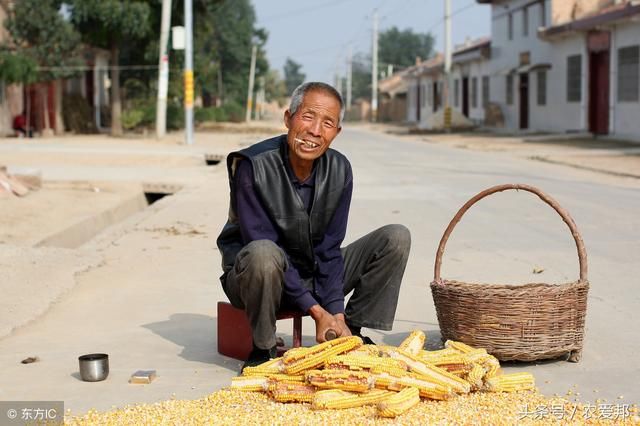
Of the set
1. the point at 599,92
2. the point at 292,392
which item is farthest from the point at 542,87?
the point at 292,392

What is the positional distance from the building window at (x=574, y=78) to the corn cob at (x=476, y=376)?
33692 mm

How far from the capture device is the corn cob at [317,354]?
14.6 feet

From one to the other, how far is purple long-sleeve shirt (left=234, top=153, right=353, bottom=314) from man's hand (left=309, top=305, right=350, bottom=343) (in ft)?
Result: 0.15

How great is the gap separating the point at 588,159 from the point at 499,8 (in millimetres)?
27678

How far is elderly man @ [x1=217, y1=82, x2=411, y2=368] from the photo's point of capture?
4820 mm

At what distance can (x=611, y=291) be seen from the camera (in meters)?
7.34

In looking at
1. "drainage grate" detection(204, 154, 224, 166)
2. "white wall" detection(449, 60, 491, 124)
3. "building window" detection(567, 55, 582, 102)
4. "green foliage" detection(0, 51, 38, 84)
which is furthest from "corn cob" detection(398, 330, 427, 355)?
"white wall" detection(449, 60, 491, 124)

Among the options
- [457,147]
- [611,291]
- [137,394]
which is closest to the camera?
[137,394]

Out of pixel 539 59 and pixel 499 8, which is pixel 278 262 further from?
pixel 499 8

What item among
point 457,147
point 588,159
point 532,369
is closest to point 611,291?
point 532,369

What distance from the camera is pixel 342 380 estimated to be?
4.34 m

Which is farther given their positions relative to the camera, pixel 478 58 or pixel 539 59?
pixel 478 58

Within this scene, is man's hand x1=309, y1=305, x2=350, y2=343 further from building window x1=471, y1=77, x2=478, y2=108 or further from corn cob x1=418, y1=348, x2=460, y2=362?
building window x1=471, y1=77, x2=478, y2=108

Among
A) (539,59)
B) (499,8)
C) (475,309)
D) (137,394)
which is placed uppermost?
(499,8)
